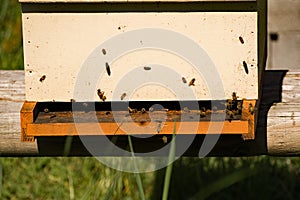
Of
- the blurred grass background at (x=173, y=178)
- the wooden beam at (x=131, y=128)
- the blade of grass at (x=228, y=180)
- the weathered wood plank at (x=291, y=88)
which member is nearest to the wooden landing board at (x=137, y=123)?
the wooden beam at (x=131, y=128)

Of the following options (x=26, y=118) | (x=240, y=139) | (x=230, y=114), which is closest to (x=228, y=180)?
(x=230, y=114)

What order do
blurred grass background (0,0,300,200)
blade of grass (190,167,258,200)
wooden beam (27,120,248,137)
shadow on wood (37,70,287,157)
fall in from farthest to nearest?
blurred grass background (0,0,300,200), shadow on wood (37,70,287,157), wooden beam (27,120,248,137), blade of grass (190,167,258,200)

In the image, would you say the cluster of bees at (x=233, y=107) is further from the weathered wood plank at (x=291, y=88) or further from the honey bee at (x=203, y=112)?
the weathered wood plank at (x=291, y=88)

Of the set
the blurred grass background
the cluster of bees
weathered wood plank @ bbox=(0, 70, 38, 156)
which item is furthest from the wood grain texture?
the blurred grass background

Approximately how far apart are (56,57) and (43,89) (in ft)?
0.33

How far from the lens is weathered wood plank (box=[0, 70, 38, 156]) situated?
7.82 ft

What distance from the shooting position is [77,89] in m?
2.26

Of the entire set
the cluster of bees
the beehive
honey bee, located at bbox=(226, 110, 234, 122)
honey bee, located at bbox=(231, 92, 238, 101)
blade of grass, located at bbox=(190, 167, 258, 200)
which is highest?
the beehive

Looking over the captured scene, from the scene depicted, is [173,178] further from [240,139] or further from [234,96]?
[234,96]

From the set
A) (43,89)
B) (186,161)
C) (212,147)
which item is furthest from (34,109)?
(186,161)

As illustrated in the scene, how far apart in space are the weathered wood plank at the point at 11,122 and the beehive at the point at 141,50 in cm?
14

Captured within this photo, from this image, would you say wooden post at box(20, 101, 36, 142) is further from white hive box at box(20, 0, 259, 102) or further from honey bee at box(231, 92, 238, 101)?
honey bee at box(231, 92, 238, 101)

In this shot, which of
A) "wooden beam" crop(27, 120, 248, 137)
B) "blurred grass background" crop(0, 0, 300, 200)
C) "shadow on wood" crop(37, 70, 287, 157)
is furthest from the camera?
"blurred grass background" crop(0, 0, 300, 200)

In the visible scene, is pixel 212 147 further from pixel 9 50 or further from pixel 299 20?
pixel 9 50
